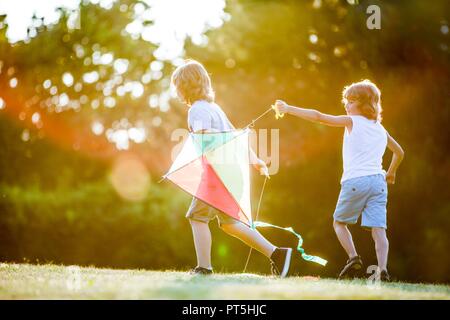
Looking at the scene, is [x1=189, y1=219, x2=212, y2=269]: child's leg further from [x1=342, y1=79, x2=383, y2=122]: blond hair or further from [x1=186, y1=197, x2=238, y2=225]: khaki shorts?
[x1=342, y1=79, x2=383, y2=122]: blond hair

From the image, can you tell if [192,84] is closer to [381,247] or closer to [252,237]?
[252,237]

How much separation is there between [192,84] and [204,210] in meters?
1.14

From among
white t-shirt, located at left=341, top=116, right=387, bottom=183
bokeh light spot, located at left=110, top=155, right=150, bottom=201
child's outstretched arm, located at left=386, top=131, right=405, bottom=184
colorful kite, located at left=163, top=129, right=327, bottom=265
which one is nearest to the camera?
colorful kite, located at left=163, top=129, right=327, bottom=265

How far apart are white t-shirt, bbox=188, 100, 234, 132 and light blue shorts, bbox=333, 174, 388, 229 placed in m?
1.25

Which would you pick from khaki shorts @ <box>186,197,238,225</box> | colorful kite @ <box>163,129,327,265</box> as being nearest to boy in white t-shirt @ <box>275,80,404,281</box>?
colorful kite @ <box>163,129,327,265</box>

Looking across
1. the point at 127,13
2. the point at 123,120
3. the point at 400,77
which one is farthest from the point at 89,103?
the point at 400,77

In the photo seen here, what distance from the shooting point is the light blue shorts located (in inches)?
225

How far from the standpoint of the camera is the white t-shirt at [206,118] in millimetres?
5527

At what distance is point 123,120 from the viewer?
55.3 feet

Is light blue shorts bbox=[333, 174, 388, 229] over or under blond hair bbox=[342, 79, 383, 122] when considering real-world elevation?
under

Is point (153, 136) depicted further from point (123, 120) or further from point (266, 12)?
point (266, 12)

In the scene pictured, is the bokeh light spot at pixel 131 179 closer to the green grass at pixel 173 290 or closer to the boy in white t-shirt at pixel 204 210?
the boy in white t-shirt at pixel 204 210
